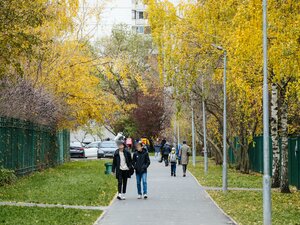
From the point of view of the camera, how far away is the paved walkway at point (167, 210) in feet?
51.8

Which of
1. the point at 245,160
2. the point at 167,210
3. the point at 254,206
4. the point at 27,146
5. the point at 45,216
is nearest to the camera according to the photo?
the point at 45,216

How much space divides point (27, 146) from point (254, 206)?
49.6ft

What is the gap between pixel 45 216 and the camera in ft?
53.4

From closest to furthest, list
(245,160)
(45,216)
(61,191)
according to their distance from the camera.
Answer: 1. (45,216)
2. (61,191)
3. (245,160)

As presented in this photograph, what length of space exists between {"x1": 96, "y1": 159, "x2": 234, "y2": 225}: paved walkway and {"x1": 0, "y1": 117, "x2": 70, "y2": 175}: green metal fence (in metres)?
5.27

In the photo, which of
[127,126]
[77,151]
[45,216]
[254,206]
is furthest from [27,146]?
[127,126]

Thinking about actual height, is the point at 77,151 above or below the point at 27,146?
below

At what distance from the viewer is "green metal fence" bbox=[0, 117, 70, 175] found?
27.1m

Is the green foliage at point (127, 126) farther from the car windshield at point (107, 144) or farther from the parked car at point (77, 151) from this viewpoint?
the car windshield at point (107, 144)

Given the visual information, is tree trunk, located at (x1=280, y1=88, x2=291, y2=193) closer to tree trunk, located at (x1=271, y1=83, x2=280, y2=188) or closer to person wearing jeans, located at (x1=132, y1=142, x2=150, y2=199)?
tree trunk, located at (x1=271, y1=83, x2=280, y2=188)

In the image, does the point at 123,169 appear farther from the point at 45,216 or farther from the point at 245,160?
the point at 245,160

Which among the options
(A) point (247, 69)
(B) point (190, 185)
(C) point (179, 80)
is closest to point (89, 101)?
(C) point (179, 80)

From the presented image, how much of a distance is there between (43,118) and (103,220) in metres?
21.6

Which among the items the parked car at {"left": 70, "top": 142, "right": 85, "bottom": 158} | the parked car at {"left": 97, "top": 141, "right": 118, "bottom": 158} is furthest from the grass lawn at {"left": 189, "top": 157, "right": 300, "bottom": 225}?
the parked car at {"left": 70, "top": 142, "right": 85, "bottom": 158}
